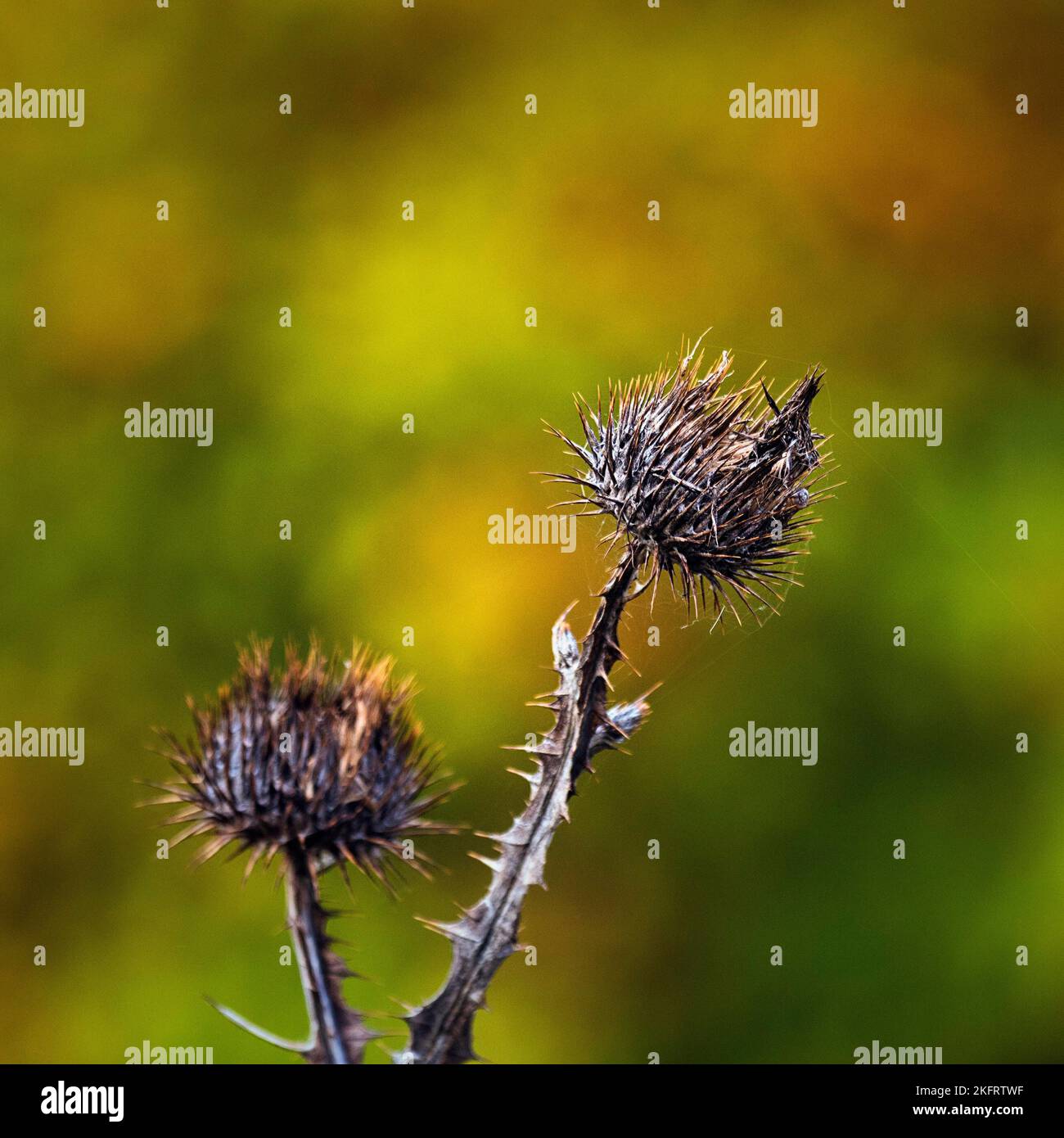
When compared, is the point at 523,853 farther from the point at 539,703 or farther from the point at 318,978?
the point at 318,978

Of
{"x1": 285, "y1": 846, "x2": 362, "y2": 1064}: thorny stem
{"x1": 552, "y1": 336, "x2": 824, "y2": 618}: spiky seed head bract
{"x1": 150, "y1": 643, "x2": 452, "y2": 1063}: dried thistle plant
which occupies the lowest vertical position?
{"x1": 285, "y1": 846, "x2": 362, "y2": 1064}: thorny stem

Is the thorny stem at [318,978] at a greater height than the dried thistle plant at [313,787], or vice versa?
the dried thistle plant at [313,787]

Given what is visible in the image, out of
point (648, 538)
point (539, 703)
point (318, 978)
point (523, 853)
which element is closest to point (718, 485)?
point (648, 538)

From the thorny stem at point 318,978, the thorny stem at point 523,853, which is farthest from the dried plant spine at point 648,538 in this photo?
the thorny stem at point 318,978

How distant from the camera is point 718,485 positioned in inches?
104

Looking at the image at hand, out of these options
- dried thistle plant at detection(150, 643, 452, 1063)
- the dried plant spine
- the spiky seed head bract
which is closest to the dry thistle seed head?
dried thistle plant at detection(150, 643, 452, 1063)

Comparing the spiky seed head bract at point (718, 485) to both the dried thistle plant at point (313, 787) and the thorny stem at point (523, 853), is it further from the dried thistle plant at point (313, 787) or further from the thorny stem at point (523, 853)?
the dried thistle plant at point (313, 787)

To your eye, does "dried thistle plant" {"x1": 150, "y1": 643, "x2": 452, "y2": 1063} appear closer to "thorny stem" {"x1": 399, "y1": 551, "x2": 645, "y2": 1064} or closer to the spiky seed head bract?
"thorny stem" {"x1": 399, "y1": 551, "x2": 645, "y2": 1064}

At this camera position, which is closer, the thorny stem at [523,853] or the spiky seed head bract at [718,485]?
the thorny stem at [523,853]

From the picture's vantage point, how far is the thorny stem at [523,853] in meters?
2.40

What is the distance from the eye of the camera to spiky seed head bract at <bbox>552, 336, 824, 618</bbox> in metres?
2.62

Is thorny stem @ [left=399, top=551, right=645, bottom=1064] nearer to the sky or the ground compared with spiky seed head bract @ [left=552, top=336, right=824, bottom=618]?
nearer to the ground

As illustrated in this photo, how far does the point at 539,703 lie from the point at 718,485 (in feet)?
1.96

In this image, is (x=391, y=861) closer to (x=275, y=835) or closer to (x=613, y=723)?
(x=275, y=835)
